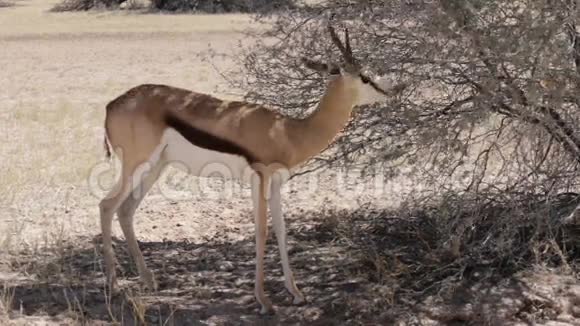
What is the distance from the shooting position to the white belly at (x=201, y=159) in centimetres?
534

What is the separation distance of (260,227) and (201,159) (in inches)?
22.2

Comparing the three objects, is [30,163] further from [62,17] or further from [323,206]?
[62,17]

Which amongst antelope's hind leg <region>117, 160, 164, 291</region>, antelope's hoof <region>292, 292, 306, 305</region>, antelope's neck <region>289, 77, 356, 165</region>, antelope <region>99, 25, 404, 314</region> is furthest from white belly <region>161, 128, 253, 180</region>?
antelope's hoof <region>292, 292, 306, 305</region>

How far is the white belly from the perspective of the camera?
5344 millimetres

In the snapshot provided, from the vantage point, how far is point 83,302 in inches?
218

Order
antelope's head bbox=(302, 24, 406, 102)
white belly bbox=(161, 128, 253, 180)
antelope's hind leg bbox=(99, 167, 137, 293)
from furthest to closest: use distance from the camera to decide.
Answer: antelope's hind leg bbox=(99, 167, 137, 293) → white belly bbox=(161, 128, 253, 180) → antelope's head bbox=(302, 24, 406, 102)

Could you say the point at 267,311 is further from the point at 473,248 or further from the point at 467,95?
the point at 467,95

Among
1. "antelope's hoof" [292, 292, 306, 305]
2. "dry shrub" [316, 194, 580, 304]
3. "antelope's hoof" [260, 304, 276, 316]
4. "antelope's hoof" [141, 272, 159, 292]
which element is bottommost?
"antelope's hoof" [260, 304, 276, 316]

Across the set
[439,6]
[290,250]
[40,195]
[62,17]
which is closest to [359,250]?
[290,250]

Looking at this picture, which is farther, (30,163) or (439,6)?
(30,163)

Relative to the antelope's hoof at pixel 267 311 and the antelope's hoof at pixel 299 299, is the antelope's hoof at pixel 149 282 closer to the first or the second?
the antelope's hoof at pixel 267 311

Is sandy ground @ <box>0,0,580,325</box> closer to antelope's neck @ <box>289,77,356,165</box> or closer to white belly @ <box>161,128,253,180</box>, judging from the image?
white belly @ <box>161,128,253,180</box>

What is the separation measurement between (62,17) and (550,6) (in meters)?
31.9

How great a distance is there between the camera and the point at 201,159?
5.38 meters
